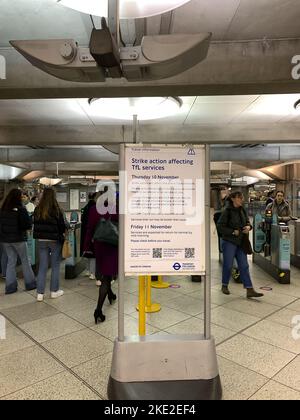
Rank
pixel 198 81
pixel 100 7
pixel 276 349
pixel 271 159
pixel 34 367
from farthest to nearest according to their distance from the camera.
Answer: pixel 271 159
pixel 198 81
pixel 276 349
pixel 34 367
pixel 100 7

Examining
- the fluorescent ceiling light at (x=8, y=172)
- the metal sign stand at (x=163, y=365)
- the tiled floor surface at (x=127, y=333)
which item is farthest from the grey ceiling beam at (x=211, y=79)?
the fluorescent ceiling light at (x=8, y=172)

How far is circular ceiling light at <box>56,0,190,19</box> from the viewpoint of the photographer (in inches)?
77.7

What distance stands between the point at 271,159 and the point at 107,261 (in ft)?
26.2

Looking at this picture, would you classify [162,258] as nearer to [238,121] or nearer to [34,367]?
[34,367]

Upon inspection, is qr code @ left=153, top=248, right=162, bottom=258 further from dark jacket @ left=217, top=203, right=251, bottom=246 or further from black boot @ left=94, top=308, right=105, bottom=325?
dark jacket @ left=217, top=203, right=251, bottom=246

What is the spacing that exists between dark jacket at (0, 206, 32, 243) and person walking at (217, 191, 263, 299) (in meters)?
2.94

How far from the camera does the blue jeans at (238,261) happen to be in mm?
4301

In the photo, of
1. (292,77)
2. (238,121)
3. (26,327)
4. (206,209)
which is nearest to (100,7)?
(206,209)

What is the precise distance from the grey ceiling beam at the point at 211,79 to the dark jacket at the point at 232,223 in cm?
176

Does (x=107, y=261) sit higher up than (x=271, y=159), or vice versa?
(x=271, y=159)

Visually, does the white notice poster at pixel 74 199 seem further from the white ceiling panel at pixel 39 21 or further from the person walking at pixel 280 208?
the white ceiling panel at pixel 39 21

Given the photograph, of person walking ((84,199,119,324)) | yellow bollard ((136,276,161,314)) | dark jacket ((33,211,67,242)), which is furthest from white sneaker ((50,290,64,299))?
yellow bollard ((136,276,161,314))

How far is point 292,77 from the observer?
2.93 m

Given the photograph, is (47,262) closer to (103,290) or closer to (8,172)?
(103,290)
